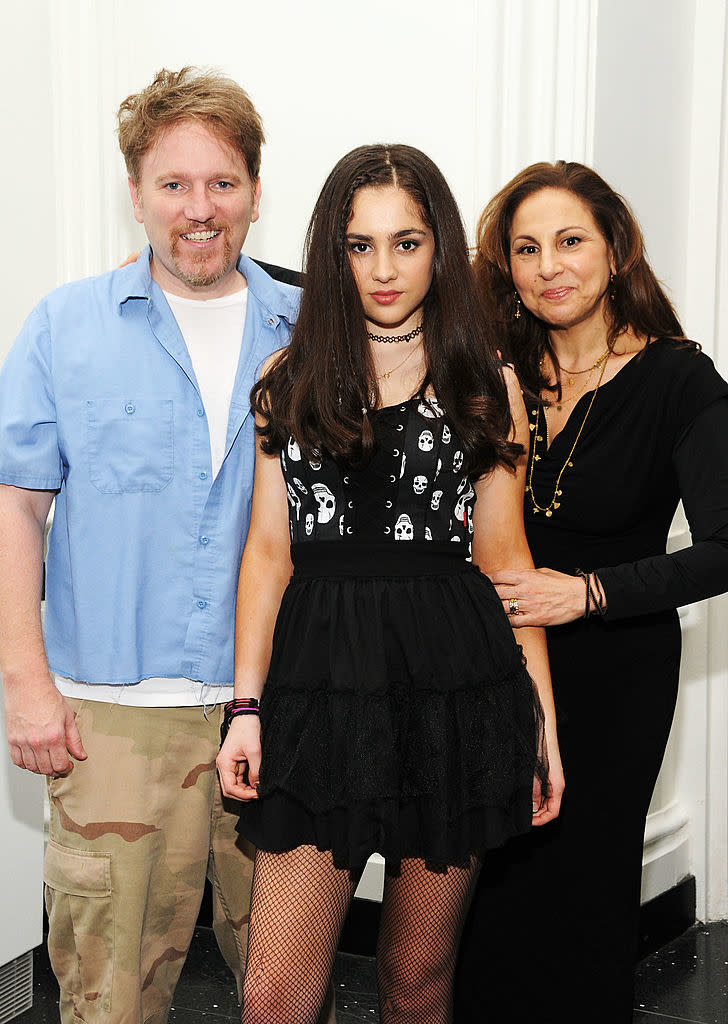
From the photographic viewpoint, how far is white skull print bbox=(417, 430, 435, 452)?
1.85 metres

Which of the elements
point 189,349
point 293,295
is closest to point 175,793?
point 189,349

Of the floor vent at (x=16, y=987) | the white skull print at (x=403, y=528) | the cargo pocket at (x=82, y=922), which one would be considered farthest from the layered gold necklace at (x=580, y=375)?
the floor vent at (x=16, y=987)

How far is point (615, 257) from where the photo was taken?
2.24m

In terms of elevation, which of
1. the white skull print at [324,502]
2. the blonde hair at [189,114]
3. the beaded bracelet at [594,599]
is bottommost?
the beaded bracelet at [594,599]

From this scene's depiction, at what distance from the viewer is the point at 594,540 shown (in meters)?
2.23

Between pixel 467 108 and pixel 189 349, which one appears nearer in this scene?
pixel 189 349

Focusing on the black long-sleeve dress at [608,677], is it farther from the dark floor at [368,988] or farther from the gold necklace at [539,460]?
the dark floor at [368,988]

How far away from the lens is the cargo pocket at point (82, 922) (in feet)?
6.29

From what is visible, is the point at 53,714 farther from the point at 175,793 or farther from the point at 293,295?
the point at 293,295

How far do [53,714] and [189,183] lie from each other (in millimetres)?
894

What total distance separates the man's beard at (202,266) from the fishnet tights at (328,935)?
94 centimetres

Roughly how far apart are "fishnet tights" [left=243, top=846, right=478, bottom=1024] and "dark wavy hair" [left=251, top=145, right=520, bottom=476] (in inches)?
25.4

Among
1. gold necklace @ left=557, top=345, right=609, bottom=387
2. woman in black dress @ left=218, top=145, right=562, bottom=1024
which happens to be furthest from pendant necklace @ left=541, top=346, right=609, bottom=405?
woman in black dress @ left=218, top=145, right=562, bottom=1024

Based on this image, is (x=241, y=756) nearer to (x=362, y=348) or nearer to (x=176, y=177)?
(x=362, y=348)
